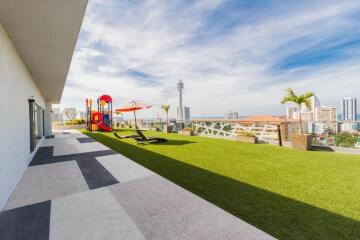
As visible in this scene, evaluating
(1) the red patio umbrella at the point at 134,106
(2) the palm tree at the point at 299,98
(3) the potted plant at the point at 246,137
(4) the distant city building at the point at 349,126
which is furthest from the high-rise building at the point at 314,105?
(1) the red patio umbrella at the point at 134,106

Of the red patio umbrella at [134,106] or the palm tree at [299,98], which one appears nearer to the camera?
the palm tree at [299,98]

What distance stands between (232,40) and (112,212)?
10814 millimetres

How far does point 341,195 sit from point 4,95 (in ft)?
21.3

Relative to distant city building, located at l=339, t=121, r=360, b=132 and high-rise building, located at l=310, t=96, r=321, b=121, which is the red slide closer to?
high-rise building, located at l=310, t=96, r=321, b=121

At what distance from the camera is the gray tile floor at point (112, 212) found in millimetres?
1949

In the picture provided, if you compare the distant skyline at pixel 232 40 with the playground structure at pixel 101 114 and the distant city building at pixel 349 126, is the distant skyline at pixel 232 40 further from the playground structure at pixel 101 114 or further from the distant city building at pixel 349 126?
the playground structure at pixel 101 114

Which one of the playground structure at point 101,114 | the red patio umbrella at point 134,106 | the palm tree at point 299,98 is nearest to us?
the palm tree at point 299,98

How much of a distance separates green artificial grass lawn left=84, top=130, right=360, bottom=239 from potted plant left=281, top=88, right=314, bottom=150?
0.93 m

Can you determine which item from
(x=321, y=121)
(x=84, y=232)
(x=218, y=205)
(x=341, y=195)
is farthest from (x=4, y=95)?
(x=321, y=121)

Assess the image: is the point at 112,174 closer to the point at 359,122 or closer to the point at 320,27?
the point at 359,122

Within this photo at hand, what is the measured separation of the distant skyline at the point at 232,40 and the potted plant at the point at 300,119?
29 centimetres

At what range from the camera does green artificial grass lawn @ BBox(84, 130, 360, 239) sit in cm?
201

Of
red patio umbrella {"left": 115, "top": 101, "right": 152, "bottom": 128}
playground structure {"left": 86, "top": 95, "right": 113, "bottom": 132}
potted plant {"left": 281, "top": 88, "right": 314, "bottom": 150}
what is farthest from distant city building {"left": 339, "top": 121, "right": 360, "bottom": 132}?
playground structure {"left": 86, "top": 95, "right": 113, "bottom": 132}

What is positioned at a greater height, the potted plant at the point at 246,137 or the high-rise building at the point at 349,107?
the high-rise building at the point at 349,107
